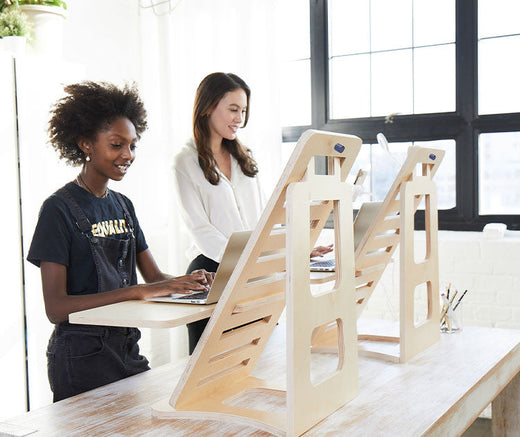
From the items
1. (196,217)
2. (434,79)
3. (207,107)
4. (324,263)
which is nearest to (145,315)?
(324,263)

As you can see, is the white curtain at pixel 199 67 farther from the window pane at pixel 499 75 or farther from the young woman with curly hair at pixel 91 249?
the young woman with curly hair at pixel 91 249

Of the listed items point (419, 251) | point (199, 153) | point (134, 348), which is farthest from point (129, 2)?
point (134, 348)

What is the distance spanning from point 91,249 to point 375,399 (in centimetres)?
91

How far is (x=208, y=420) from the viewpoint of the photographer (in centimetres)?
160

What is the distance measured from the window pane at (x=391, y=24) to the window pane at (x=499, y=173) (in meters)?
0.78

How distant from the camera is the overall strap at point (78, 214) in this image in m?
2.03

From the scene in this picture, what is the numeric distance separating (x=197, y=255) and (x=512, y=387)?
53.2 inches

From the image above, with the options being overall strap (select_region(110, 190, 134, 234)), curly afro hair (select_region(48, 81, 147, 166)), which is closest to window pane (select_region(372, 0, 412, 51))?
curly afro hair (select_region(48, 81, 147, 166))

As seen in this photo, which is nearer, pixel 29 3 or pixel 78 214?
pixel 78 214

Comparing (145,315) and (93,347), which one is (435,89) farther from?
(145,315)

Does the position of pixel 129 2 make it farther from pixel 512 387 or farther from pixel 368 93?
pixel 512 387

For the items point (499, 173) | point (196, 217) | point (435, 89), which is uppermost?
point (435, 89)

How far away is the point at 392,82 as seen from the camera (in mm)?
4227

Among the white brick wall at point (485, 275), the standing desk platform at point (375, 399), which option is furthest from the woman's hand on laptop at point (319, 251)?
the white brick wall at point (485, 275)
